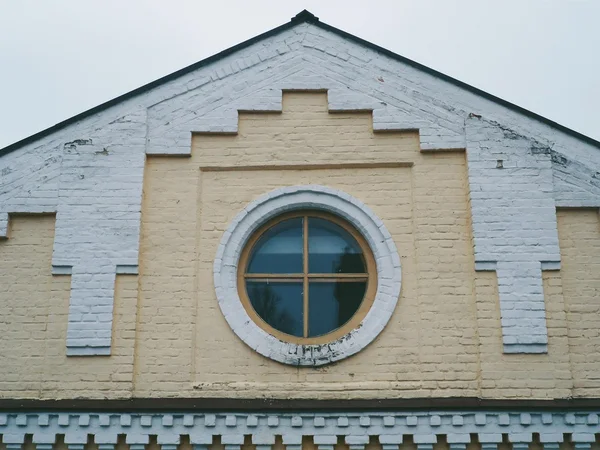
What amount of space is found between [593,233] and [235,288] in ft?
11.5

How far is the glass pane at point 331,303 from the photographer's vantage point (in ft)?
25.9

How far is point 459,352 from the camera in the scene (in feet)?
24.9

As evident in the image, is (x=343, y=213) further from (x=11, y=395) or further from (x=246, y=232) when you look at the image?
(x=11, y=395)

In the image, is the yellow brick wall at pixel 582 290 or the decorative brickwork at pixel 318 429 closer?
the decorative brickwork at pixel 318 429

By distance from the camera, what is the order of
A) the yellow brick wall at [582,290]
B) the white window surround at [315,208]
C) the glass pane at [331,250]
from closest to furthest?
the yellow brick wall at [582,290] < the white window surround at [315,208] < the glass pane at [331,250]

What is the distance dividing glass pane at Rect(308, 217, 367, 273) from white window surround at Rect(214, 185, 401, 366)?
0.53ft

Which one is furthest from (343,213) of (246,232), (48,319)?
(48,319)

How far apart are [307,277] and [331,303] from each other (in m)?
0.35

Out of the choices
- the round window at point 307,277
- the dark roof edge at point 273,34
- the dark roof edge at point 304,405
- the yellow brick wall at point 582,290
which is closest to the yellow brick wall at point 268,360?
the yellow brick wall at point 582,290

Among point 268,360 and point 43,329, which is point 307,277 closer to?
point 268,360

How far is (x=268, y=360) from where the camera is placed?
25.0ft

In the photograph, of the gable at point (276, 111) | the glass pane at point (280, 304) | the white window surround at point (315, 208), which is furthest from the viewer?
the glass pane at point (280, 304)

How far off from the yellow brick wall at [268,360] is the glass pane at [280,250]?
0.42 m

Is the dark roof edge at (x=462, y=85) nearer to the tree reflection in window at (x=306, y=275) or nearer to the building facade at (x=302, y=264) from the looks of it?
the building facade at (x=302, y=264)
